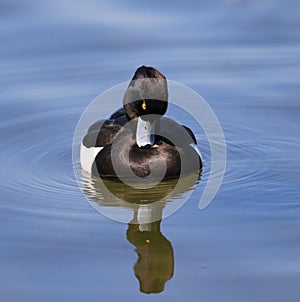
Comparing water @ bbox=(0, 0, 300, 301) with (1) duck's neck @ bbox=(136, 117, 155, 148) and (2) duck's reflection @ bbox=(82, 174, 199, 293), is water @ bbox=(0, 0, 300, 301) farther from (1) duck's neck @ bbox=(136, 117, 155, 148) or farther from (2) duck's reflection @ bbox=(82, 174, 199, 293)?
(1) duck's neck @ bbox=(136, 117, 155, 148)

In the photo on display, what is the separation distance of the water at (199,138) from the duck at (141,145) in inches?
11.9

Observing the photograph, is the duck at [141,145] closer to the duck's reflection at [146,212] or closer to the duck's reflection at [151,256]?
the duck's reflection at [146,212]

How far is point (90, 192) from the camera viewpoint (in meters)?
8.99

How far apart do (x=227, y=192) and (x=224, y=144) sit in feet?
4.64

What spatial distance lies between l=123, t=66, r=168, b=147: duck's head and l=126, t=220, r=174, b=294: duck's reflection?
48.0 inches

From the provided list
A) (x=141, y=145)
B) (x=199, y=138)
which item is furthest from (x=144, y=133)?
(x=199, y=138)

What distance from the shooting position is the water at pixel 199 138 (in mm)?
7090

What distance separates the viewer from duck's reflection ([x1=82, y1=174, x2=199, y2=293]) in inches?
285

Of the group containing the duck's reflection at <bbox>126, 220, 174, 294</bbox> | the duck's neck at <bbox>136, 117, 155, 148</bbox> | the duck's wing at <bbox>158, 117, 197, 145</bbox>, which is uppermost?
the duck's wing at <bbox>158, 117, 197, 145</bbox>

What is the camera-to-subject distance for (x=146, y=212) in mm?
8562

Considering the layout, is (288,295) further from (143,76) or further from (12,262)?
(143,76)

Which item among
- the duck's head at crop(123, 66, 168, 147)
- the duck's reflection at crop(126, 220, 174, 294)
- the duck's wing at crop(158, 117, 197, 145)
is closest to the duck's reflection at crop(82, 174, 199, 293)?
the duck's reflection at crop(126, 220, 174, 294)

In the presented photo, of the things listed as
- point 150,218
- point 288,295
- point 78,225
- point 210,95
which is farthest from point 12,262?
point 210,95

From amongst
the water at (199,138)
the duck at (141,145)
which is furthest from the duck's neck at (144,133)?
the water at (199,138)
